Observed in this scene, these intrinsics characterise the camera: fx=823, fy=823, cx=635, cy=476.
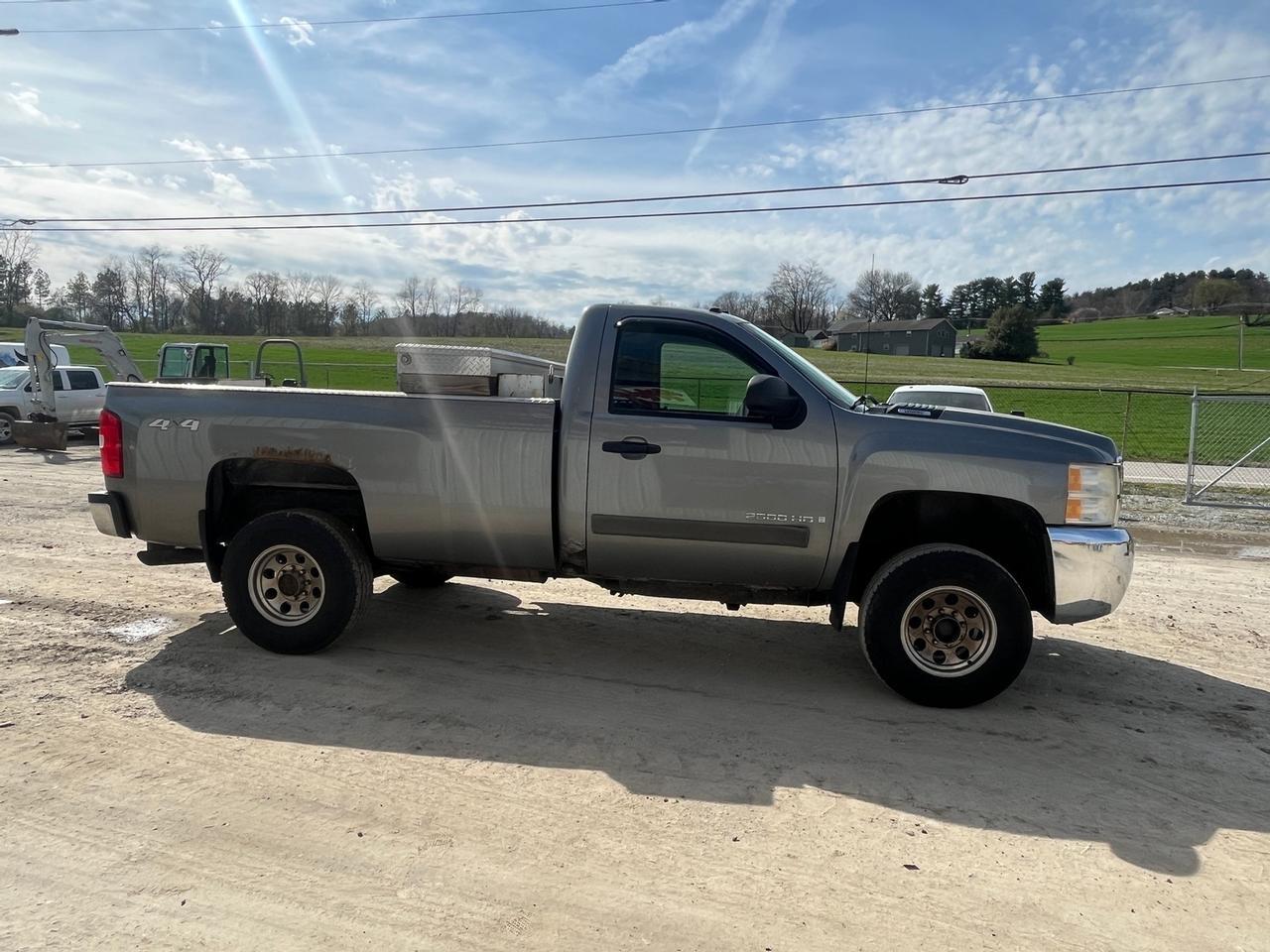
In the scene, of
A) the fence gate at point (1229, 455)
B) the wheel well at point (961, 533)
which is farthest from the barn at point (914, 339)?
the wheel well at point (961, 533)

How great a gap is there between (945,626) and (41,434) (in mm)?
18607

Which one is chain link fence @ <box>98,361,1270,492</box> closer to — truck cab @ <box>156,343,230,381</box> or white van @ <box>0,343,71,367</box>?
truck cab @ <box>156,343,230,381</box>

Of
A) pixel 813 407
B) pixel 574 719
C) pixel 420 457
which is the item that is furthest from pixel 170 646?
pixel 813 407

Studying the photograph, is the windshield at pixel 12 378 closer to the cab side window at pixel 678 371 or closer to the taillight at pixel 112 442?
the taillight at pixel 112 442

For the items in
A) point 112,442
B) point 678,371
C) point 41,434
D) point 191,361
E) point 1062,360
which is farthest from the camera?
point 1062,360

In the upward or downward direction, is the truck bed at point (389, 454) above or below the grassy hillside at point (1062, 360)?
below

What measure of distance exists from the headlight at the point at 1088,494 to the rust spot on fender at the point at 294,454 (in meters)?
4.10

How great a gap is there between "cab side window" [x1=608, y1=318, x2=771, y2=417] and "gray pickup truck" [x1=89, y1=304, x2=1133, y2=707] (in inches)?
0.5

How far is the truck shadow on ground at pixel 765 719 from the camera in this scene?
3502 millimetres

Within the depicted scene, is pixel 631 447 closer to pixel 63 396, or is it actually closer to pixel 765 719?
pixel 765 719

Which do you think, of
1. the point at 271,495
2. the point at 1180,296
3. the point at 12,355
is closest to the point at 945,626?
the point at 271,495

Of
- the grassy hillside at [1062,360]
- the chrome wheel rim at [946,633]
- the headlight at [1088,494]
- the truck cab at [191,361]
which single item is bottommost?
the chrome wheel rim at [946,633]

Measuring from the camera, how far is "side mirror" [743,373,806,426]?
4289 mm

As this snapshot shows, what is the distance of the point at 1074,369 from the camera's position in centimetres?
5956
